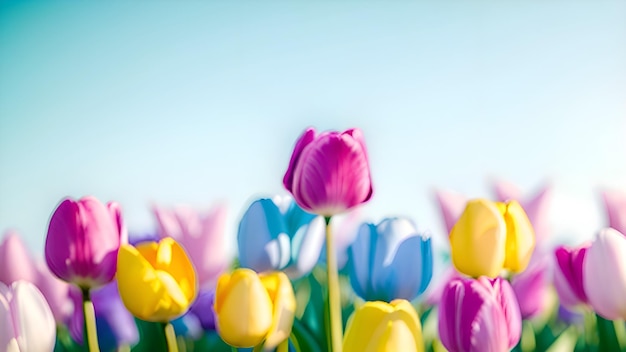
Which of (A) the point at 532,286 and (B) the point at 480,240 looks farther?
(A) the point at 532,286

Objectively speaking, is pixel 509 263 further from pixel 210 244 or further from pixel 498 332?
pixel 210 244

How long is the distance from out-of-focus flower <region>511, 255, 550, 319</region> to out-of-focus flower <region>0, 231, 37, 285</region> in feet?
1.43

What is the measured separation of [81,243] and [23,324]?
75mm

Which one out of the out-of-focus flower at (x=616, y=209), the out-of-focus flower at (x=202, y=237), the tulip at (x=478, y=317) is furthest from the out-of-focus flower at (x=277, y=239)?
the out-of-focus flower at (x=616, y=209)

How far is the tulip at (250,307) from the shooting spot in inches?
18.3

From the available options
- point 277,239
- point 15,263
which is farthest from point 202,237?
point 15,263

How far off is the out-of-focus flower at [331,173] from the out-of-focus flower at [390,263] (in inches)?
2.1

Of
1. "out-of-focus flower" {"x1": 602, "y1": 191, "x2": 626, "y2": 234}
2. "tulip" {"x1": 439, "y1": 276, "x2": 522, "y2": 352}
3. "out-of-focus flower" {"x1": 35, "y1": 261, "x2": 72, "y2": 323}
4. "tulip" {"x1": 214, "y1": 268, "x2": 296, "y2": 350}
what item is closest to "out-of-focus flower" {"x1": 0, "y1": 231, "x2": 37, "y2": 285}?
"out-of-focus flower" {"x1": 35, "y1": 261, "x2": 72, "y2": 323}

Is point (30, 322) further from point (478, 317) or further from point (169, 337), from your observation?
point (478, 317)

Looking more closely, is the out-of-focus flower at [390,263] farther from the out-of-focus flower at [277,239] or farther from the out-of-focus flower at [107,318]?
the out-of-focus flower at [107,318]

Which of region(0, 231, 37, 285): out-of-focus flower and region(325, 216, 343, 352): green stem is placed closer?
region(325, 216, 343, 352): green stem

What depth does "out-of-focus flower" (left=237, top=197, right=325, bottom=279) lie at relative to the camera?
1.86ft

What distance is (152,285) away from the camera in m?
0.49

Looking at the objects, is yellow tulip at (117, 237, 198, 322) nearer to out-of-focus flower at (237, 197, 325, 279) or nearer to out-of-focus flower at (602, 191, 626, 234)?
out-of-focus flower at (237, 197, 325, 279)
